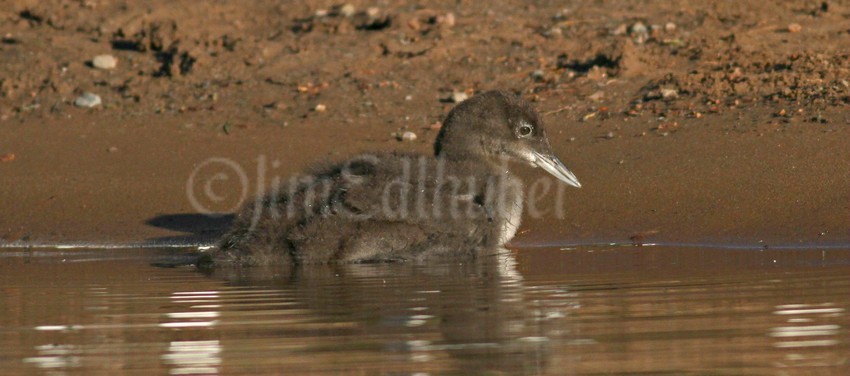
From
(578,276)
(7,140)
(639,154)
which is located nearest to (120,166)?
(7,140)

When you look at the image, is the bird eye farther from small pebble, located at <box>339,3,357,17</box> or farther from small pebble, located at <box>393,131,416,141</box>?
small pebble, located at <box>339,3,357,17</box>

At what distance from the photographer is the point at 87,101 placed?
1306 centimetres

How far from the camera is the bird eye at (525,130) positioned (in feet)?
32.4

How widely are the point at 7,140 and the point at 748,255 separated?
258 inches

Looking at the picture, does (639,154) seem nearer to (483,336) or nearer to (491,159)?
(491,159)

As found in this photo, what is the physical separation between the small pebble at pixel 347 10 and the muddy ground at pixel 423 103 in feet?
0.09

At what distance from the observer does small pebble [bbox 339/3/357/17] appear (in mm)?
14526

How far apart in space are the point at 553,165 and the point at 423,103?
2635 mm

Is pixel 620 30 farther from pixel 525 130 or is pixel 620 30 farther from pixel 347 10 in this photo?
pixel 525 130

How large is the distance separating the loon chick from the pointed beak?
954 millimetres

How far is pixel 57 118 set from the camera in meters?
12.8

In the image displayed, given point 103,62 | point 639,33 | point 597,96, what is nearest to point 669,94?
point 597,96

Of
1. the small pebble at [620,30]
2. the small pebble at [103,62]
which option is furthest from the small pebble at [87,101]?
the small pebble at [620,30]

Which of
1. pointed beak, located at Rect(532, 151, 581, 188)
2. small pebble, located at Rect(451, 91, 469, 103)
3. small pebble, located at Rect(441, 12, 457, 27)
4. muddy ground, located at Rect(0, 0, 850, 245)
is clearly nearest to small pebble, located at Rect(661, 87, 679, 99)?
muddy ground, located at Rect(0, 0, 850, 245)
